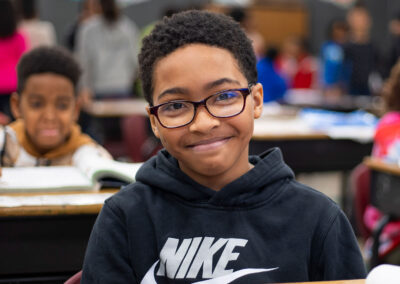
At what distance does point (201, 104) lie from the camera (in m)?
1.10

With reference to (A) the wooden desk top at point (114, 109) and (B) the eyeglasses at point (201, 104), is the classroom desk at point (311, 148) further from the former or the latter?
(B) the eyeglasses at point (201, 104)

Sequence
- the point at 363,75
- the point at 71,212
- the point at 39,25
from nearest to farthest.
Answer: the point at 71,212, the point at 39,25, the point at 363,75

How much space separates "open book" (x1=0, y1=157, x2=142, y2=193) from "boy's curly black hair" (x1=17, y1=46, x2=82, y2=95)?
0.58 meters

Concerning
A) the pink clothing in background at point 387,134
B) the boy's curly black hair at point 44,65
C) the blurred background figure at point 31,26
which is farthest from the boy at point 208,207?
the blurred background figure at point 31,26

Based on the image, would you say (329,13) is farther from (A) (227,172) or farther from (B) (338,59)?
(A) (227,172)

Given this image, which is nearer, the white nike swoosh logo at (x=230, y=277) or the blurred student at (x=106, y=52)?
the white nike swoosh logo at (x=230, y=277)

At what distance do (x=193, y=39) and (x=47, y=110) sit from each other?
3.80 ft

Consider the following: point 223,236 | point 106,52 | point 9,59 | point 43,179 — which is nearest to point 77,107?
point 43,179

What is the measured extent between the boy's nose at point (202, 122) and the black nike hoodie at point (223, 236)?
0.40 feet

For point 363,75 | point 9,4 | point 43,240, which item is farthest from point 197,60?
point 363,75

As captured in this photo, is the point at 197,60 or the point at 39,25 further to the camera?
the point at 39,25

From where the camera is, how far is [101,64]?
5.23 m

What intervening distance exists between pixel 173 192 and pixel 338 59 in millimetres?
6439

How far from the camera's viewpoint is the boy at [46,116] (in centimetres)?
215
